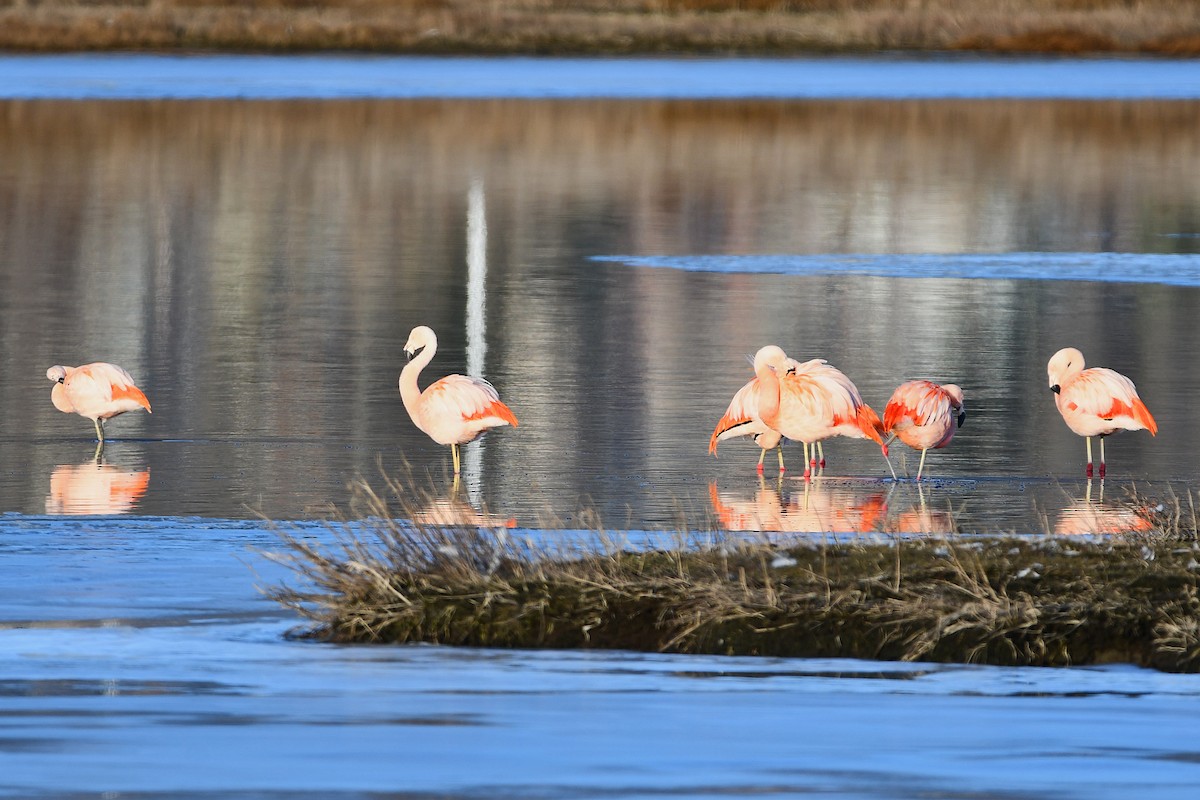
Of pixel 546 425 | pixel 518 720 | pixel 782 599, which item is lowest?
pixel 518 720

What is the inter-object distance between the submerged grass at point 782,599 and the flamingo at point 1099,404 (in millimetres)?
3319

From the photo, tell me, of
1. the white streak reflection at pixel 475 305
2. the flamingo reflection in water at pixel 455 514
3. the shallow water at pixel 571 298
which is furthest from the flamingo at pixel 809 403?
the flamingo reflection in water at pixel 455 514

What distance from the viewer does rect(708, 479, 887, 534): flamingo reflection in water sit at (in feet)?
36.2

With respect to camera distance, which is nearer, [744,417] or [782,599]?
[782,599]

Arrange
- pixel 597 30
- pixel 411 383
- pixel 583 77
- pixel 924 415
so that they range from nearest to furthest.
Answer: pixel 924 415, pixel 411 383, pixel 583 77, pixel 597 30

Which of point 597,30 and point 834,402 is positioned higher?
point 597,30

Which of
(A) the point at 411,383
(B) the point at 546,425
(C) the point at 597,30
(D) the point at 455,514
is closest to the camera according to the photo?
(D) the point at 455,514

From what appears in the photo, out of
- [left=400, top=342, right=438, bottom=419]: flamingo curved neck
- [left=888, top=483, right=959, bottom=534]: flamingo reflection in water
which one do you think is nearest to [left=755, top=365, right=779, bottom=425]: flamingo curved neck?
[left=888, top=483, right=959, bottom=534]: flamingo reflection in water

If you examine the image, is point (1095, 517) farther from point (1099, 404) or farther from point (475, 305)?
point (475, 305)

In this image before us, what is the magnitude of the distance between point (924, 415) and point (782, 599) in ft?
12.1

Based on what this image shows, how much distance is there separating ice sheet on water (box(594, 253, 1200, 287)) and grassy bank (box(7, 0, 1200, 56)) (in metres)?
37.4

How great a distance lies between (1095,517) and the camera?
1124cm

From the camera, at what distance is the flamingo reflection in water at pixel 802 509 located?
11.0m

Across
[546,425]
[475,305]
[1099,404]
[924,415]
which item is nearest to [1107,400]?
[1099,404]
